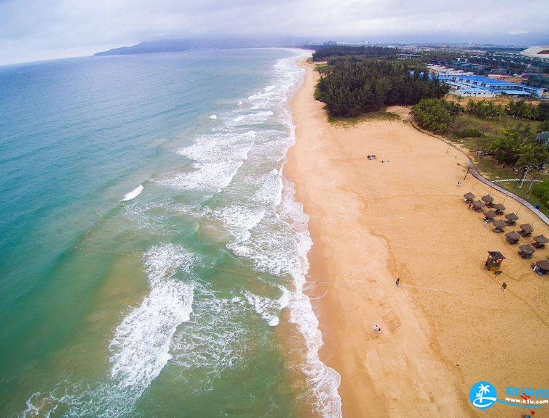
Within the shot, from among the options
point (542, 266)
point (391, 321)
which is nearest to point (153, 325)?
point (391, 321)

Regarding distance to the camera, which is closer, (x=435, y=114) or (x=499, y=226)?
(x=499, y=226)

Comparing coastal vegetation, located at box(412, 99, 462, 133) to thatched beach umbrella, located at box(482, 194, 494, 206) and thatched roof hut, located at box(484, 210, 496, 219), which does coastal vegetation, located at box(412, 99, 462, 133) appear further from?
thatched roof hut, located at box(484, 210, 496, 219)

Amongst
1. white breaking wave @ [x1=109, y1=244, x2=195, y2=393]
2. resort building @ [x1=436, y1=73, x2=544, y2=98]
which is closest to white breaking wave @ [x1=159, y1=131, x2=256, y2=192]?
white breaking wave @ [x1=109, y1=244, x2=195, y2=393]

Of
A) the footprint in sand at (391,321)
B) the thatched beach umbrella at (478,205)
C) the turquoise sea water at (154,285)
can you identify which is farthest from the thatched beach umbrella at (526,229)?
the turquoise sea water at (154,285)

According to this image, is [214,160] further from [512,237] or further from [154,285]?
[512,237]

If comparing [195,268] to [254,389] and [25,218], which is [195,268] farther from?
[25,218]

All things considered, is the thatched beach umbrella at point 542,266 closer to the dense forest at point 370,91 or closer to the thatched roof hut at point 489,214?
the thatched roof hut at point 489,214
